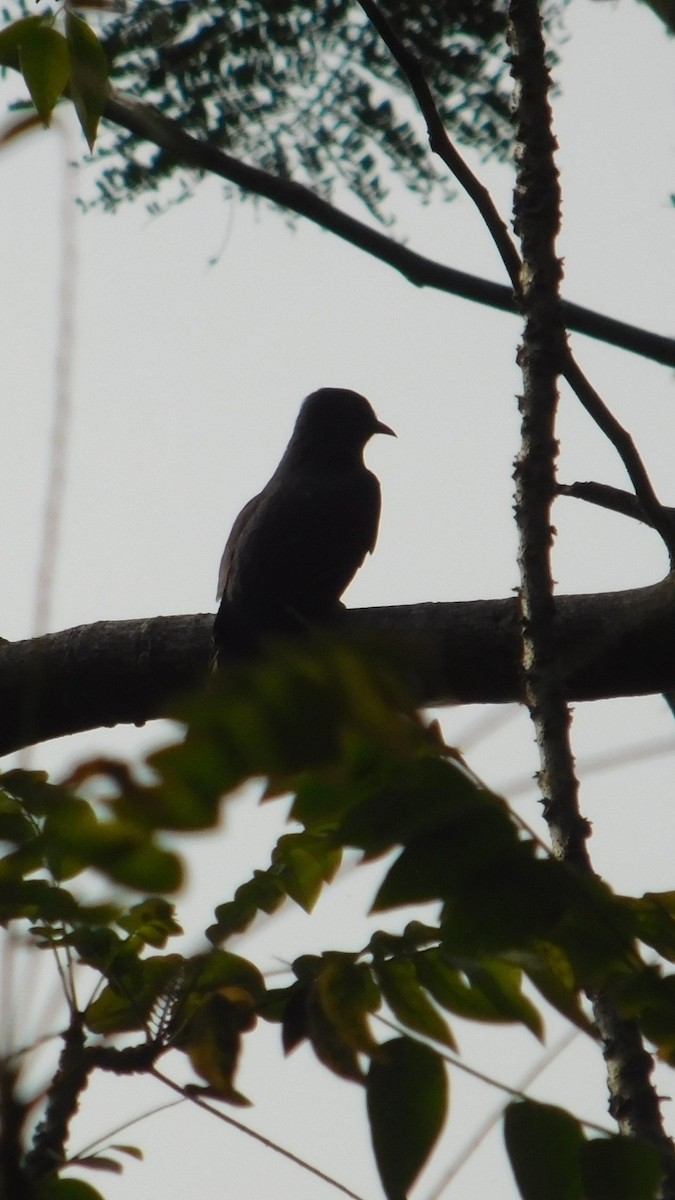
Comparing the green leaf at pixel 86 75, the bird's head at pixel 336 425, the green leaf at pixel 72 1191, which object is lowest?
the green leaf at pixel 72 1191

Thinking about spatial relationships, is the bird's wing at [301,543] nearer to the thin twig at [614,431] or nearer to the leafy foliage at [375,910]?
the thin twig at [614,431]

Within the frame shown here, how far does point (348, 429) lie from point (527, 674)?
621 cm

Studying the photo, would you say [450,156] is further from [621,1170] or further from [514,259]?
[621,1170]

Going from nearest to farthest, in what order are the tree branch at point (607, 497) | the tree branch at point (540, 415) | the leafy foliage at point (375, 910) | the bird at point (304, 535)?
the leafy foliage at point (375, 910) < the tree branch at point (540, 415) < the tree branch at point (607, 497) < the bird at point (304, 535)

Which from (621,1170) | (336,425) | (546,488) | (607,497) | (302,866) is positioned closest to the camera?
(621,1170)

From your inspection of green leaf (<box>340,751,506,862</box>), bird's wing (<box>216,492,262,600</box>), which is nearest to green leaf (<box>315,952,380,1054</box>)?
green leaf (<box>340,751,506,862</box>)

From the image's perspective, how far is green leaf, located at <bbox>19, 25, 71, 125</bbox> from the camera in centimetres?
255

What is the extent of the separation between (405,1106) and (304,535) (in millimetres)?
5054

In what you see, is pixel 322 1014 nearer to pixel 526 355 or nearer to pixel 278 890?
pixel 278 890

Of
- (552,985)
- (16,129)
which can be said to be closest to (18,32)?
(16,129)

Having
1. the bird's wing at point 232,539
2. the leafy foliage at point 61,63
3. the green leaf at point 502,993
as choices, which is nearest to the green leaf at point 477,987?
the green leaf at point 502,993

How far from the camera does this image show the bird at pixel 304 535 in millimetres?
5961

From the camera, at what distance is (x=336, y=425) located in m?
8.17

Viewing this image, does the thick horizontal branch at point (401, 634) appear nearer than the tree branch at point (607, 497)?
No
